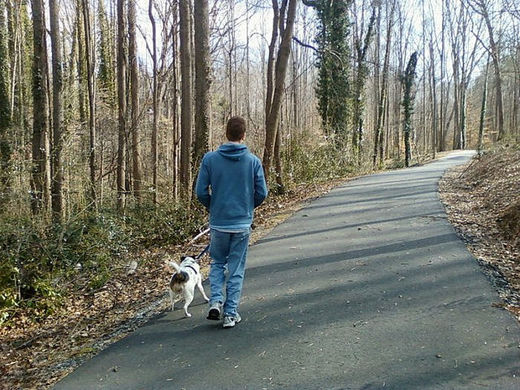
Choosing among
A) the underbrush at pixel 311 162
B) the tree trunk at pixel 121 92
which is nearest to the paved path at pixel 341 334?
the tree trunk at pixel 121 92

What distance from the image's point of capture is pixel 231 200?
4.52m

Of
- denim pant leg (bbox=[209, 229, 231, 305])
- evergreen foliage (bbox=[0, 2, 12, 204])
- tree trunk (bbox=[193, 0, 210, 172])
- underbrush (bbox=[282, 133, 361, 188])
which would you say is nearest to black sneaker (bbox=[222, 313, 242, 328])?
denim pant leg (bbox=[209, 229, 231, 305])

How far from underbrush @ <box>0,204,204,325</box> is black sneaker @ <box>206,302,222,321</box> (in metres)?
2.51

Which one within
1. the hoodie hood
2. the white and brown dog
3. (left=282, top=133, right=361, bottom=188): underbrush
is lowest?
the white and brown dog

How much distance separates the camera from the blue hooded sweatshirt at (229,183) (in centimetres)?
451

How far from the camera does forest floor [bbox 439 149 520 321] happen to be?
19.4 ft

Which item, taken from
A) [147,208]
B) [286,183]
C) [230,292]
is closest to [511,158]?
[286,183]

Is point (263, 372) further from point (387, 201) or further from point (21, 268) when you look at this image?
point (387, 201)

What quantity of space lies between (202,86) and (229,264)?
23.4ft

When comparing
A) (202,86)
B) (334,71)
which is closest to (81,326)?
(202,86)

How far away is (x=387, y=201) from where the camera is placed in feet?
39.4

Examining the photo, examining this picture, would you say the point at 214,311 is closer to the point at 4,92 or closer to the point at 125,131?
the point at 125,131

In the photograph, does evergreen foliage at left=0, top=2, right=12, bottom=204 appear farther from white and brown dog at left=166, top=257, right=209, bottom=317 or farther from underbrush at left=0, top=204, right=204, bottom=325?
white and brown dog at left=166, top=257, right=209, bottom=317

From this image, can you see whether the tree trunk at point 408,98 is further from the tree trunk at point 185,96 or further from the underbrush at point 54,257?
the underbrush at point 54,257
